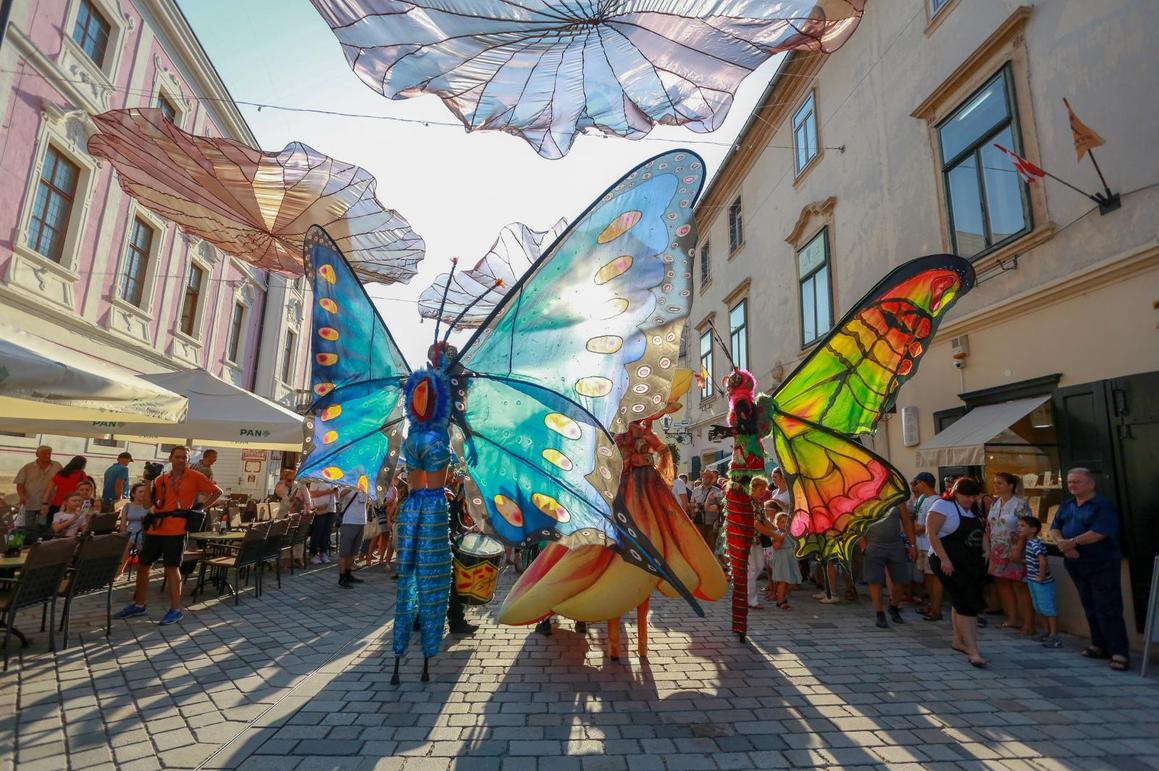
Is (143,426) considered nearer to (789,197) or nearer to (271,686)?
(271,686)

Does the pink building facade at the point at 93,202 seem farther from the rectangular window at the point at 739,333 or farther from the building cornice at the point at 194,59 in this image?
the rectangular window at the point at 739,333

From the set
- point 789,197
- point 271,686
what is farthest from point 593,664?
point 789,197

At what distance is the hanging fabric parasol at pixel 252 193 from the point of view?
20.7ft

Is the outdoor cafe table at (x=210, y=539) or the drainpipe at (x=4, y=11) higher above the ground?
the drainpipe at (x=4, y=11)

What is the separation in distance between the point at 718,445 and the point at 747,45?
14245 millimetres

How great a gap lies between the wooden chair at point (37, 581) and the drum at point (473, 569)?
122 inches

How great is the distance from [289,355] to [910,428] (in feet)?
76.5

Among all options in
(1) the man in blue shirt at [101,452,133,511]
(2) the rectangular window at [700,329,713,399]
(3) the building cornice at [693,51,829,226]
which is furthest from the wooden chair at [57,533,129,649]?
(2) the rectangular window at [700,329,713,399]

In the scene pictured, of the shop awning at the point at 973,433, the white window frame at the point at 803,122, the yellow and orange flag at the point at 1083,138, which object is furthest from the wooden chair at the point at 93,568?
the white window frame at the point at 803,122

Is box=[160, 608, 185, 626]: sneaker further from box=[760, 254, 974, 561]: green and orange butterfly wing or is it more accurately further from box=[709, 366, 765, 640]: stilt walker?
box=[760, 254, 974, 561]: green and orange butterfly wing

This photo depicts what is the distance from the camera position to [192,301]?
664 inches

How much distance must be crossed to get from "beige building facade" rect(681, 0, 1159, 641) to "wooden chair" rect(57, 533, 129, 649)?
7248mm

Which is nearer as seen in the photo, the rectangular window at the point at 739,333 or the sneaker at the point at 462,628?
the sneaker at the point at 462,628

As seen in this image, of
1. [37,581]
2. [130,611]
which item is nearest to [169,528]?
[130,611]
